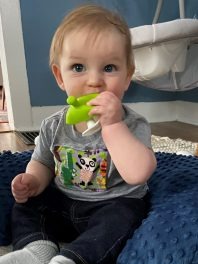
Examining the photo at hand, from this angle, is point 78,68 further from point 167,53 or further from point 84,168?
point 167,53

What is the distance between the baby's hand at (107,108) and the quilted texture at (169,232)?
145 millimetres

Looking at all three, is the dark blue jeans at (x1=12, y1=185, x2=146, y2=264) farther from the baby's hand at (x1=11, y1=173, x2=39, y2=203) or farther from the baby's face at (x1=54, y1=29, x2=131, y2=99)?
the baby's face at (x1=54, y1=29, x2=131, y2=99)

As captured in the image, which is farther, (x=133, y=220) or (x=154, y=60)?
(x=154, y=60)

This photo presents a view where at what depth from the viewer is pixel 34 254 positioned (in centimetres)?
48

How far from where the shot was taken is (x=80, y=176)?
0.59 meters

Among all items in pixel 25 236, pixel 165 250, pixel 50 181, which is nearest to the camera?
pixel 165 250

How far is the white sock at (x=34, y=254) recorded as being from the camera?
18.1 inches

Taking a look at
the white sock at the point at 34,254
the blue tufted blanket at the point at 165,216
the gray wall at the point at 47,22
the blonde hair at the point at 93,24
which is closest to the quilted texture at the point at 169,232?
the blue tufted blanket at the point at 165,216

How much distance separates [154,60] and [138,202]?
2.92 ft

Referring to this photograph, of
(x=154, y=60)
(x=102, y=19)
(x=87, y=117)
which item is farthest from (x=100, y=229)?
(x=154, y=60)

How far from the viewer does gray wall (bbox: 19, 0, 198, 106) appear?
168 cm

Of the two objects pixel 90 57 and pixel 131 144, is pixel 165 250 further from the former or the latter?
pixel 90 57

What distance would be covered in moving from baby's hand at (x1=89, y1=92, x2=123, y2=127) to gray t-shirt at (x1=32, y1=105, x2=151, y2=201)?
0.07 meters

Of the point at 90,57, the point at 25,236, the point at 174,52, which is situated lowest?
the point at 25,236
